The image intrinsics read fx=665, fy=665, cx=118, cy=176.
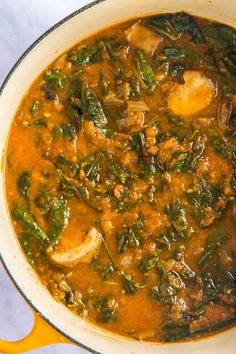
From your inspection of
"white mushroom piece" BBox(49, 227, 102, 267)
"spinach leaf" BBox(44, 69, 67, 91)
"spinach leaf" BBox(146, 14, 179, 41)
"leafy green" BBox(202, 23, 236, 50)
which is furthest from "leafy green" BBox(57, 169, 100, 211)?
"leafy green" BBox(202, 23, 236, 50)

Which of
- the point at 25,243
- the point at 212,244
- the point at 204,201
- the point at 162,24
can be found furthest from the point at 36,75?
the point at 212,244

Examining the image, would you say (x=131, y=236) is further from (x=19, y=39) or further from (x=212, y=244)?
(x=19, y=39)

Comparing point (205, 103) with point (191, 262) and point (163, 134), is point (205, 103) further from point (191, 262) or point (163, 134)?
point (191, 262)

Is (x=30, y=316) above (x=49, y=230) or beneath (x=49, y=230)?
beneath

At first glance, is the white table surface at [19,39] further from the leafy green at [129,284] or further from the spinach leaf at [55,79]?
the leafy green at [129,284]

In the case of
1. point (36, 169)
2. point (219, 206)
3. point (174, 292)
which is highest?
point (36, 169)

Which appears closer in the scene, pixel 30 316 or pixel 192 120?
pixel 192 120

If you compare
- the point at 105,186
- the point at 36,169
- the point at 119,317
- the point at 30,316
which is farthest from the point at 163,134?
the point at 30,316
